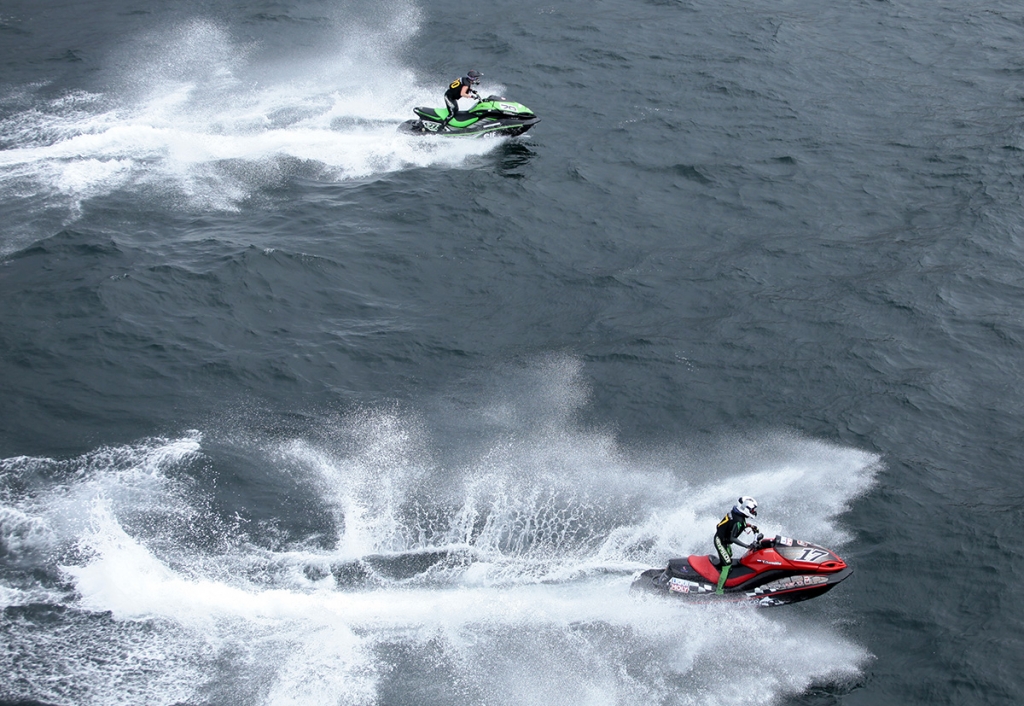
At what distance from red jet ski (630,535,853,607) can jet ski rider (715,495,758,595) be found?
23 centimetres

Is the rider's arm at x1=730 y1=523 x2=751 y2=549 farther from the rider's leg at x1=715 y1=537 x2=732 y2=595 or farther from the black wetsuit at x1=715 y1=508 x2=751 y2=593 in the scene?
the rider's leg at x1=715 y1=537 x2=732 y2=595

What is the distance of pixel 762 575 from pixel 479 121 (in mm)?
23070

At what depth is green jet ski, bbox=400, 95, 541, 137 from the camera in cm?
3731

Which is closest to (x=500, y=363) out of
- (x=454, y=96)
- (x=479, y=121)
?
(x=479, y=121)

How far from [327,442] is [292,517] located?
2574 millimetres

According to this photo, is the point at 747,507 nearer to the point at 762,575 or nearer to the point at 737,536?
the point at 737,536

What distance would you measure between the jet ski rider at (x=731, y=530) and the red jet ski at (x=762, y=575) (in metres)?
0.23

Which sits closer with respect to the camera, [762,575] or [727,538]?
[727,538]

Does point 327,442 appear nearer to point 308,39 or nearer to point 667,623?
point 667,623

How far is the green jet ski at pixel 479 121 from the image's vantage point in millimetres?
37312

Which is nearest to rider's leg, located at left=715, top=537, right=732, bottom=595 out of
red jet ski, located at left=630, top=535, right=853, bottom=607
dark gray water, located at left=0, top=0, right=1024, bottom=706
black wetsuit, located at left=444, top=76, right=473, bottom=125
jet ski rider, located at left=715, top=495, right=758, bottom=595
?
jet ski rider, located at left=715, top=495, right=758, bottom=595

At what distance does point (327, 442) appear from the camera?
79.2ft

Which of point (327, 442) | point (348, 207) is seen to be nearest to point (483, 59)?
point (348, 207)

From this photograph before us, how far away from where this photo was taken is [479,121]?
123 ft
